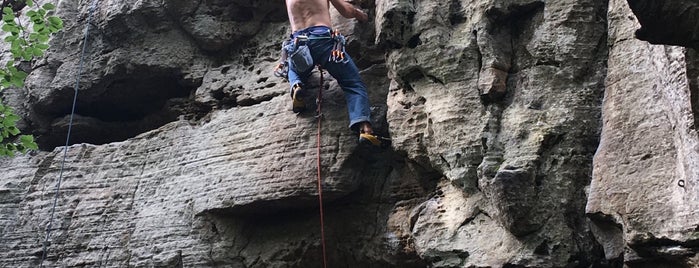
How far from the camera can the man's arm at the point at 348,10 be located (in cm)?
655

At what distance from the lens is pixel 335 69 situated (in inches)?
251

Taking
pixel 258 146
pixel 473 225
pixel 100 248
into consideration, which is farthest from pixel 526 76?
pixel 100 248

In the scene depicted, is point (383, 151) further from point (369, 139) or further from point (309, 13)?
point (309, 13)

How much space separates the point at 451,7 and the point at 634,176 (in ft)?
6.83

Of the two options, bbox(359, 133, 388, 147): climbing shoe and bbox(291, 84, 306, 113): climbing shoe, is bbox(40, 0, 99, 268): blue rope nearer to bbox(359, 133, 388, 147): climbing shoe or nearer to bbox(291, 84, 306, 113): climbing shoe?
bbox(291, 84, 306, 113): climbing shoe

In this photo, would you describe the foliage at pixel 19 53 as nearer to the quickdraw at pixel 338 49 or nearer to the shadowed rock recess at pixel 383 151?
the shadowed rock recess at pixel 383 151

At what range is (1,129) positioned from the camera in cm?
753

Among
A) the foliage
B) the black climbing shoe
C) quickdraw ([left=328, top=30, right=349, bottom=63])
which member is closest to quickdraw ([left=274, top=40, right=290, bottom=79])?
quickdraw ([left=328, top=30, right=349, bottom=63])

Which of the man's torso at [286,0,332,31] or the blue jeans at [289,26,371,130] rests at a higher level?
the man's torso at [286,0,332,31]

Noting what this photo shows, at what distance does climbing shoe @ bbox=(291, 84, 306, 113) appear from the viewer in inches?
248

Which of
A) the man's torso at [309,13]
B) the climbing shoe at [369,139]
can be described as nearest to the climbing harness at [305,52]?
the man's torso at [309,13]

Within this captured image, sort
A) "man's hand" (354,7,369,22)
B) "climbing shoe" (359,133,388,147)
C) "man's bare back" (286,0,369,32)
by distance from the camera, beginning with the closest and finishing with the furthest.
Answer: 1. "climbing shoe" (359,133,388,147)
2. "man's bare back" (286,0,369,32)
3. "man's hand" (354,7,369,22)

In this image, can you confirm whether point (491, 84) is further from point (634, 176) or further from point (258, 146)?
point (258, 146)

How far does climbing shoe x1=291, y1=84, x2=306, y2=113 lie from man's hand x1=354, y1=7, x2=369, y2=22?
887mm
